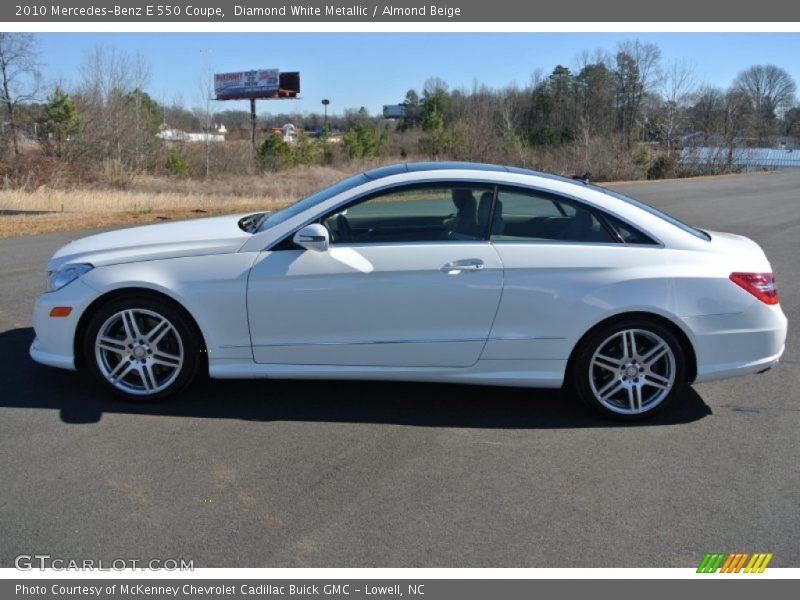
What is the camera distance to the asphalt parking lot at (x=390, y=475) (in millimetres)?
3328

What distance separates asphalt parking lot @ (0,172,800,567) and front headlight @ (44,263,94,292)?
764mm

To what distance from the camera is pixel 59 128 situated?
123 ft

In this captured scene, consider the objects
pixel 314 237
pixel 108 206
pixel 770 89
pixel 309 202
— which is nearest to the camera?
pixel 314 237

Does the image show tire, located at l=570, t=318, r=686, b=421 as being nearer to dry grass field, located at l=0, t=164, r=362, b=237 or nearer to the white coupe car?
the white coupe car

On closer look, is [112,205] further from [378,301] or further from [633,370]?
[633,370]

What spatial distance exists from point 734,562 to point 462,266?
7.29 ft

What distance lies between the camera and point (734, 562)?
3289 millimetres

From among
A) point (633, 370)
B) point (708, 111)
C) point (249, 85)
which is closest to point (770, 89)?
point (708, 111)

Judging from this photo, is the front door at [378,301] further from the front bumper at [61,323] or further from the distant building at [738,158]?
the distant building at [738,158]

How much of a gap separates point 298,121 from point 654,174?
6638 cm

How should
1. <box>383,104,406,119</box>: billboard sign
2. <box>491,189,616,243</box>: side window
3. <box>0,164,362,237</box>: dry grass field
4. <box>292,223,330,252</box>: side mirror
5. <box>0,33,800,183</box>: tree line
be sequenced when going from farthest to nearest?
<box>383,104,406,119</box>: billboard sign → <box>0,33,800,183</box>: tree line → <box>0,164,362,237</box>: dry grass field → <box>491,189,616,243</box>: side window → <box>292,223,330,252</box>: side mirror

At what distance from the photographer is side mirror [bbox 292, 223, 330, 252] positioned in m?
4.58

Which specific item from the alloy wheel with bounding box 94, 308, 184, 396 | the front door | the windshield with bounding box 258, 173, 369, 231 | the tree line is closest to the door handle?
the front door

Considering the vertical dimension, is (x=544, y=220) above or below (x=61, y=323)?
above
